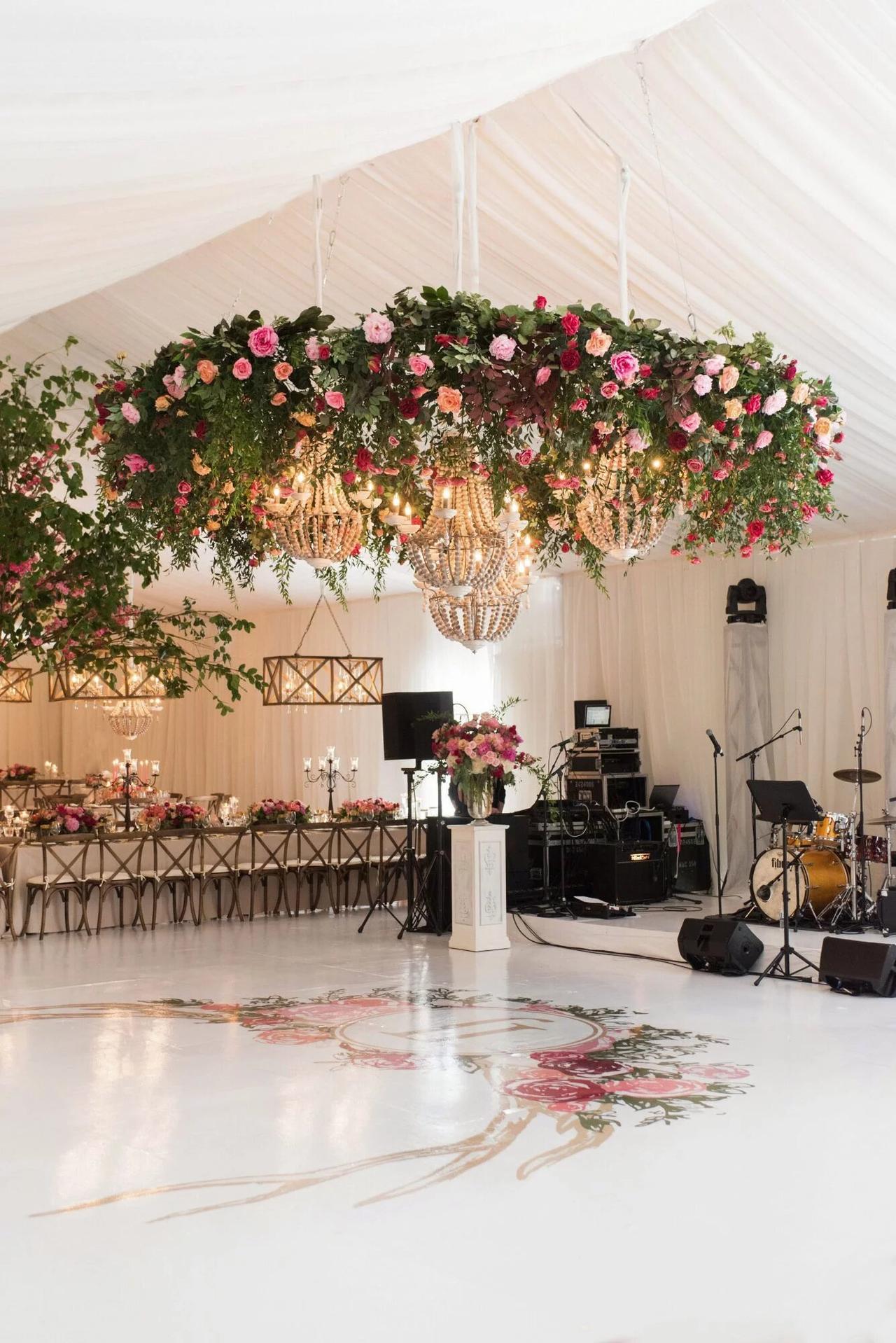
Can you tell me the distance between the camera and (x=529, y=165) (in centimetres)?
618

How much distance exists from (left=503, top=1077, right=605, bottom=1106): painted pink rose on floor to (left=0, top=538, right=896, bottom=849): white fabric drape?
4345 mm

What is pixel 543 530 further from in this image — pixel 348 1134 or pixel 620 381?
pixel 348 1134

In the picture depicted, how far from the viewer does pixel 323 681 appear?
509 inches

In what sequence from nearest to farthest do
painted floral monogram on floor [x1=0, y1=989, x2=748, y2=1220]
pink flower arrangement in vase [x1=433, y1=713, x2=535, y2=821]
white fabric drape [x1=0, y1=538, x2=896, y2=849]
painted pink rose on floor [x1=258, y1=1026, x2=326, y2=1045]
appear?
painted floral monogram on floor [x1=0, y1=989, x2=748, y2=1220] → painted pink rose on floor [x1=258, y1=1026, x2=326, y2=1045] → pink flower arrangement in vase [x1=433, y1=713, x2=535, y2=821] → white fabric drape [x1=0, y1=538, x2=896, y2=849]

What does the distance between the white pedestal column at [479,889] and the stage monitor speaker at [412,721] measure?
1.24 metres

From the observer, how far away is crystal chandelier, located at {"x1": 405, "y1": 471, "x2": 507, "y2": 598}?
18.6 ft

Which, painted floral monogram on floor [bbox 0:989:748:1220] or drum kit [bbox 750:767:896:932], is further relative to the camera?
drum kit [bbox 750:767:896:932]

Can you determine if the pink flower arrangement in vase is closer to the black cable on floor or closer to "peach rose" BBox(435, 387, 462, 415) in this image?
the black cable on floor

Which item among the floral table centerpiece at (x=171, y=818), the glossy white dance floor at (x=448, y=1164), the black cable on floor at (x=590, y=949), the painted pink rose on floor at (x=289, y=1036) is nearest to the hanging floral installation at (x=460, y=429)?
the glossy white dance floor at (x=448, y=1164)

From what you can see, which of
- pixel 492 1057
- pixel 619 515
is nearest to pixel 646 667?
pixel 492 1057

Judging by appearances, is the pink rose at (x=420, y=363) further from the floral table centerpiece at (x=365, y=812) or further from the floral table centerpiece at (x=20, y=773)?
the floral table centerpiece at (x=20, y=773)

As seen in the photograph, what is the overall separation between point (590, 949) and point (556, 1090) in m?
4.41

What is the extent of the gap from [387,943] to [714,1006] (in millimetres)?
3437

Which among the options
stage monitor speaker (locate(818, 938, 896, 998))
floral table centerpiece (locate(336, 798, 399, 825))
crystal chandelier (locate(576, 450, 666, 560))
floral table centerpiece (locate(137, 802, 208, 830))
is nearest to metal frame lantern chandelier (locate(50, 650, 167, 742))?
floral table centerpiece (locate(137, 802, 208, 830))
